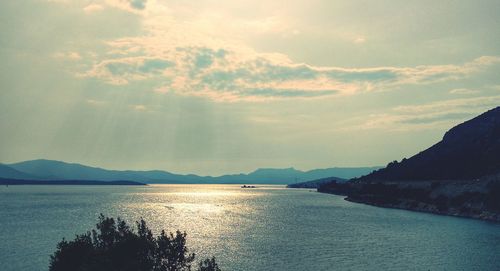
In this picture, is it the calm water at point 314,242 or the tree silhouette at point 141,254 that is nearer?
the tree silhouette at point 141,254

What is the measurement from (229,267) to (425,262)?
43875 millimetres

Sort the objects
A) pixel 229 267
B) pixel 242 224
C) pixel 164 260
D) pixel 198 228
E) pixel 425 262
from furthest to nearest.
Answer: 1. pixel 242 224
2. pixel 198 228
3. pixel 425 262
4. pixel 229 267
5. pixel 164 260

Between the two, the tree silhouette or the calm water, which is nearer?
the tree silhouette

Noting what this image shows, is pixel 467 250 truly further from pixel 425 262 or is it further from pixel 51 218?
pixel 51 218

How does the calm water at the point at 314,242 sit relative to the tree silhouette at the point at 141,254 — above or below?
below

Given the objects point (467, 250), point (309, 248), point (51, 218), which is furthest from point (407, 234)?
point (51, 218)

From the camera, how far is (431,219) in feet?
588

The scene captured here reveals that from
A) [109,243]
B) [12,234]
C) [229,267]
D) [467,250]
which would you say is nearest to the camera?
[109,243]

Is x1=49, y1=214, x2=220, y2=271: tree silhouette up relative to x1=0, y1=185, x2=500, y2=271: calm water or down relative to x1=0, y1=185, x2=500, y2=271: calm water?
up

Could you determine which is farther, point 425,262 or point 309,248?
point 309,248

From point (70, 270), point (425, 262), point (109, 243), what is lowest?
point (425, 262)

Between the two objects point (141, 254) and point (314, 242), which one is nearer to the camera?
point (141, 254)

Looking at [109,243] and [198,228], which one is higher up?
[109,243]

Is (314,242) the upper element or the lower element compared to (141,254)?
lower
